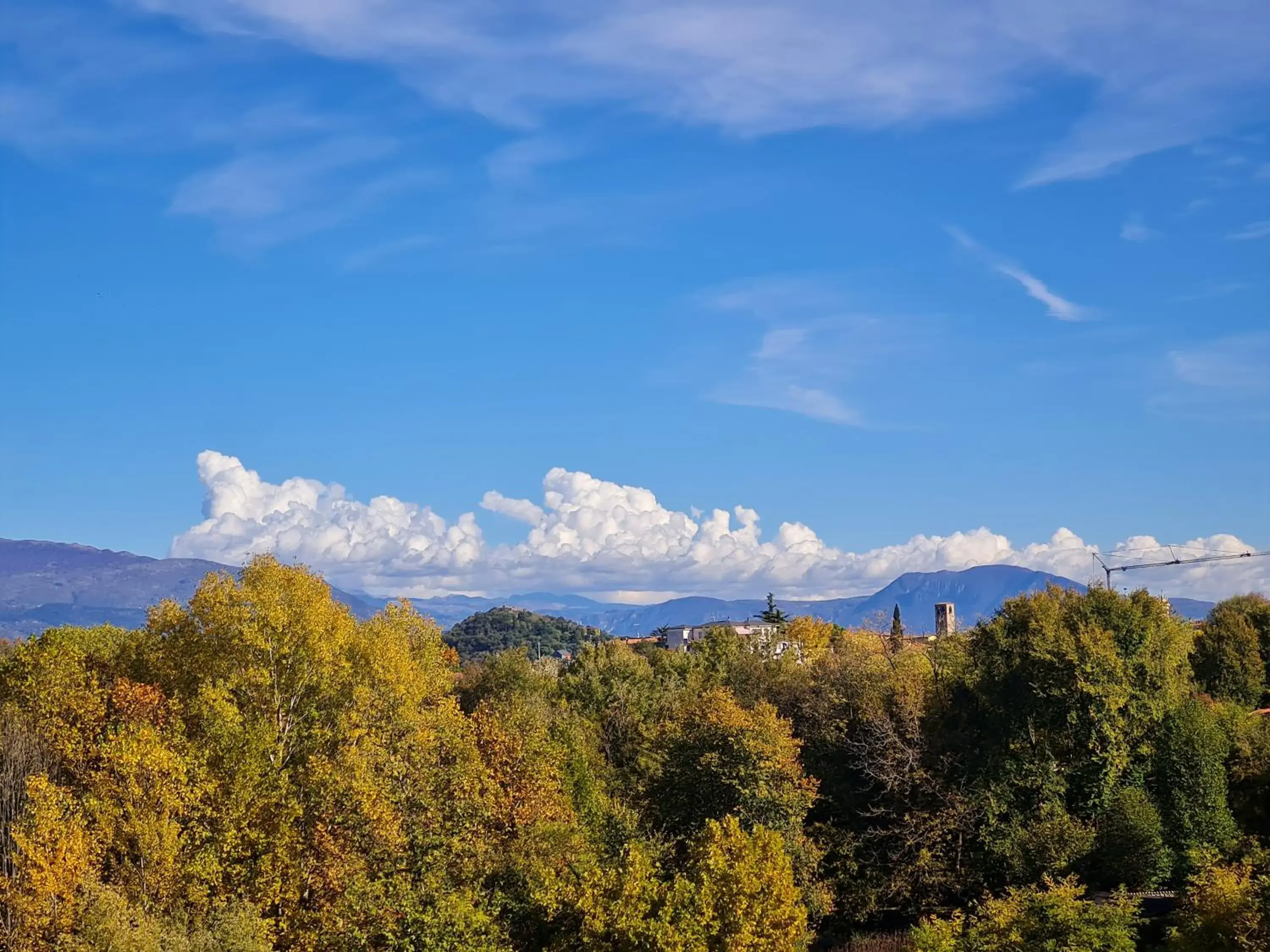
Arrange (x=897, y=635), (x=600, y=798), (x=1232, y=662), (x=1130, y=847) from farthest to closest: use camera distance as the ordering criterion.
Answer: (x=897, y=635), (x=1232, y=662), (x=600, y=798), (x=1130, y=847)

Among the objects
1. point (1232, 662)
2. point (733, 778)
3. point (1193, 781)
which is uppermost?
point (1232, 662)

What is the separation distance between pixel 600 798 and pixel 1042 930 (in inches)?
742

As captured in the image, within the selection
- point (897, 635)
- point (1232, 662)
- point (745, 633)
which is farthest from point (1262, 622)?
point (745, 633)

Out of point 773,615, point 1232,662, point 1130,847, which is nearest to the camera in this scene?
point 1130,847

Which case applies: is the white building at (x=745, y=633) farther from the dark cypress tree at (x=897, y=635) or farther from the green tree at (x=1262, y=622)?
the green tree at (x=1262, y=622)

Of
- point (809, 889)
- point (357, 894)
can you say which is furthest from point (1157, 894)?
point (357, 894)

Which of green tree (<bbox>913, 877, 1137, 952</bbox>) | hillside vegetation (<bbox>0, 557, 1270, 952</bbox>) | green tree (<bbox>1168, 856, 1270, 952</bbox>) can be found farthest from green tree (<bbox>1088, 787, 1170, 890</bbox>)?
green tree (<bbox>1168, 856, 1270, 952</bbox>)

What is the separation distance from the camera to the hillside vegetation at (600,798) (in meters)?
36.0

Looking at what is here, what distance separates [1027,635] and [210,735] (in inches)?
1253

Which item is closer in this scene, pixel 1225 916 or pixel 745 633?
pixel 1225 916

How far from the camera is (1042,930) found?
120ft

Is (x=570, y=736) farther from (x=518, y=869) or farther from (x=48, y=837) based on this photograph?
(x=48, y=837)

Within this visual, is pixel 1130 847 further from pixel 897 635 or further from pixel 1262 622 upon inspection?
pixel 897 635

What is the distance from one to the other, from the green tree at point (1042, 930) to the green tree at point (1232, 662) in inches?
1377
